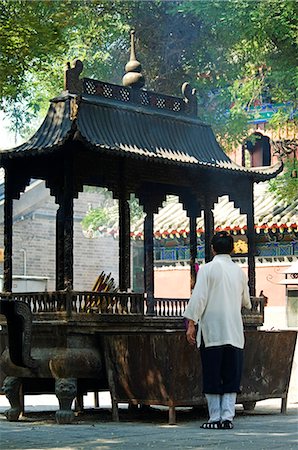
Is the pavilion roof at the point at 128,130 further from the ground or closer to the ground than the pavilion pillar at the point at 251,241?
further from the ground

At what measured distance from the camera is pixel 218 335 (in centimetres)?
941

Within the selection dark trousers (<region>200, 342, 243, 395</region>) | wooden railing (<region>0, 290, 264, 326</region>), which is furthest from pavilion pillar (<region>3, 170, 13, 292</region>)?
dark trousers (<region>200, 342, 243, 395</region>)

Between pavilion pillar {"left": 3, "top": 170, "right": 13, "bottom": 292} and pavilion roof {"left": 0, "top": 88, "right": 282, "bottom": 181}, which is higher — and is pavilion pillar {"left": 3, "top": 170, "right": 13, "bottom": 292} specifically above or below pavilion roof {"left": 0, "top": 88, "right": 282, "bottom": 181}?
below

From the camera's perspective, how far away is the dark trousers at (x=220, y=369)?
935cm

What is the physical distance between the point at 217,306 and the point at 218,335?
0.81ft

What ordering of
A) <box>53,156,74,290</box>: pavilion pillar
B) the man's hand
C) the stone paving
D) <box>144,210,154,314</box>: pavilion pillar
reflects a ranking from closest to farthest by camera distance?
the stone paving < the man's hand < <box>53,156,74,290</box>: pavilion pillar < <box>144,210,154,314</box>: pavilion pillar

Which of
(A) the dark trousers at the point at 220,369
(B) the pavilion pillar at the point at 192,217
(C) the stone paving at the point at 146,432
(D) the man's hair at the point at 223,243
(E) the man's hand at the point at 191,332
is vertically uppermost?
(B) the pavilion pillar at the point at 192,217

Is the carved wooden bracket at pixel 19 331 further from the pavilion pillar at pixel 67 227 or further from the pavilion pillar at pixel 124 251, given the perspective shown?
the pavilion pillar at pixel 124 251

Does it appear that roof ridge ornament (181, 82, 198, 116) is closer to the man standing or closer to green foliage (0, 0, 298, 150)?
the man standing

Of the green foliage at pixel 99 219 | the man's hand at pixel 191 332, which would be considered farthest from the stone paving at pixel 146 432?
the green foliage at pixel 99 219

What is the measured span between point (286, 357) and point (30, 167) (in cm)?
335

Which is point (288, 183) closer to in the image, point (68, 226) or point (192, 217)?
point (192, 217)

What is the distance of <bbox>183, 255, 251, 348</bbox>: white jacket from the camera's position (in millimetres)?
9430

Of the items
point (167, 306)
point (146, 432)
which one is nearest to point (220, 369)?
point (146, 432)
